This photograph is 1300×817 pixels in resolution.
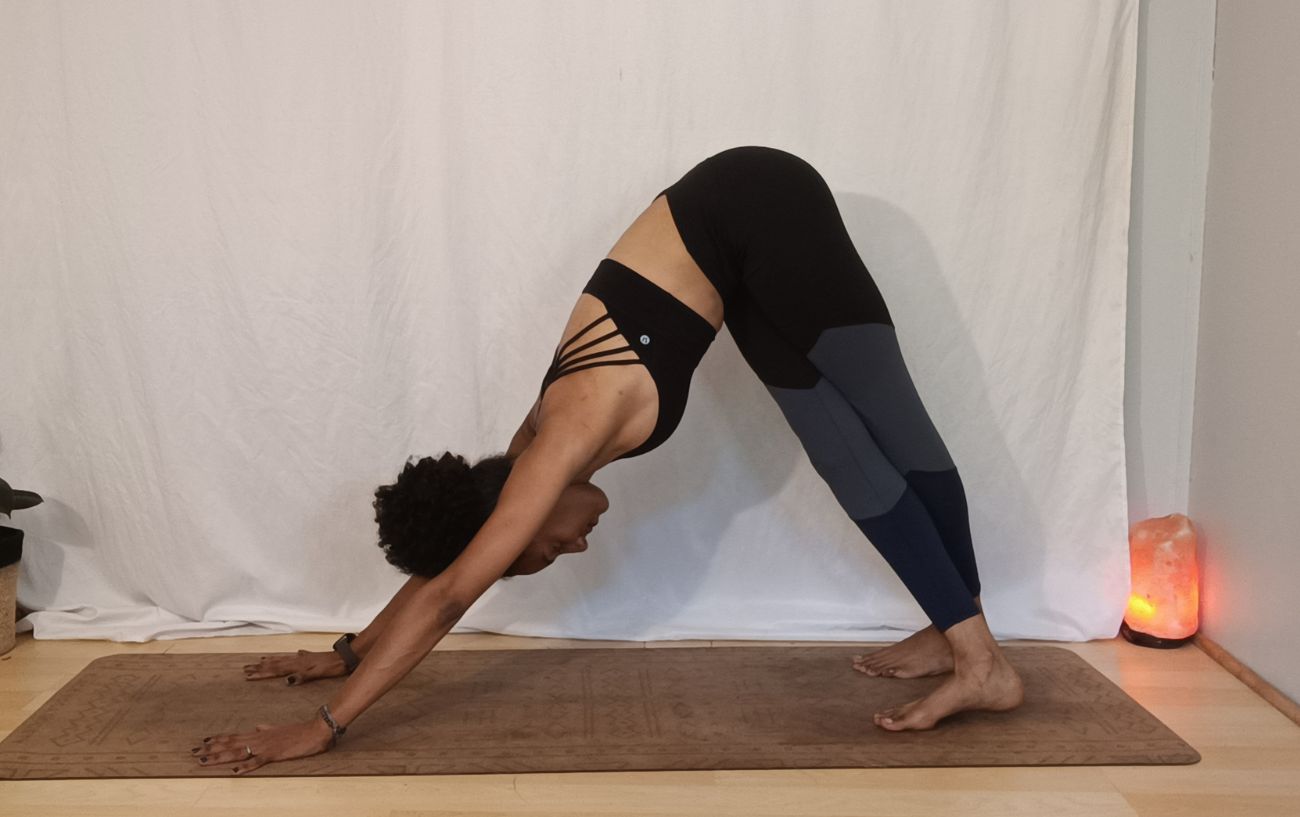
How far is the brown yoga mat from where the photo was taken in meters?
2.14

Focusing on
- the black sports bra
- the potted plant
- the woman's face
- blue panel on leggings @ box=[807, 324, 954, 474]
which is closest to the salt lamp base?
blue panel on leggings @ box=[807, 324, 954, 474]

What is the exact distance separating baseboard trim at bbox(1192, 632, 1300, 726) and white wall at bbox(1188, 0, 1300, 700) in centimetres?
2

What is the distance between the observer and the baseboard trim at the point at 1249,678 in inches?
93.5

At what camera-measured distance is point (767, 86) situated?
281cm

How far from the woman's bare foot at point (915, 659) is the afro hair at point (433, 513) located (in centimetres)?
101

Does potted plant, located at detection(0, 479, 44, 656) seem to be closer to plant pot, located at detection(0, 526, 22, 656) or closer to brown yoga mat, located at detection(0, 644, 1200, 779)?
plant pot, located at detection(0, 526, 22, 656)

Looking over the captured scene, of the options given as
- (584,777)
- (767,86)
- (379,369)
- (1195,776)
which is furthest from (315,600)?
(1195,776)

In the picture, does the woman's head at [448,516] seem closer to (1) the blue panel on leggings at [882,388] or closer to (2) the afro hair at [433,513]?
(2) the afro hair at [433,513]

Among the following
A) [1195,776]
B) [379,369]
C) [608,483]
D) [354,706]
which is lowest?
[1195,776]

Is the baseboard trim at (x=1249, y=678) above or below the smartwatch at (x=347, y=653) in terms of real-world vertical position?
below

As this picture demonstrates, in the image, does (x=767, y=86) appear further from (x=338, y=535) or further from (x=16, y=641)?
(x=16, y=641)

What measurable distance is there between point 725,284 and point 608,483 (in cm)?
76

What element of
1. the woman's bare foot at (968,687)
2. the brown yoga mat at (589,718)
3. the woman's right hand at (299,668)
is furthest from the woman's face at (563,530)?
the woman's bare foot at (968,687)

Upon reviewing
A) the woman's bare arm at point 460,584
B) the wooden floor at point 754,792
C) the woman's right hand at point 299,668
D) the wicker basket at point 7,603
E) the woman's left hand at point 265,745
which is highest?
the woman's bare arm at point 460,584
